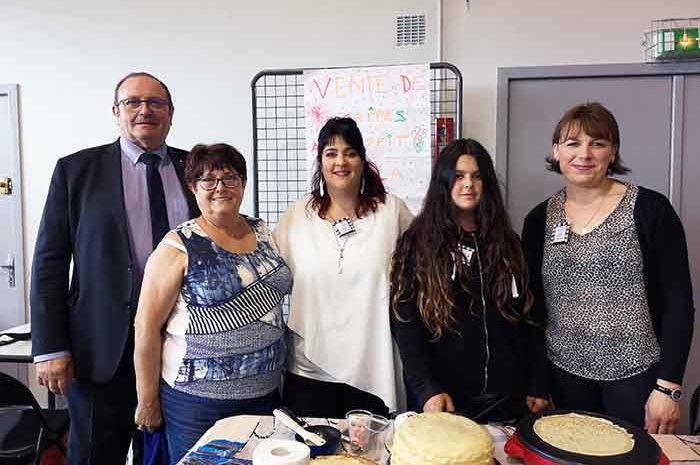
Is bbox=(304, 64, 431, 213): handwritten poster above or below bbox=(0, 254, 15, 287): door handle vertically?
above

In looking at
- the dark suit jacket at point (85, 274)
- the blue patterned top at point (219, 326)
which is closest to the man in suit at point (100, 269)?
the dark suit jacket at point (85, 274)

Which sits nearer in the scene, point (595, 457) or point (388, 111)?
point (595, 457)

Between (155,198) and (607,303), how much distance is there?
136cm

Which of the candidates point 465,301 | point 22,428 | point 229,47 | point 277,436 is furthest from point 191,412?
point 229,47

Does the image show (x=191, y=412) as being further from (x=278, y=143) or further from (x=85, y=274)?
(x=278, y=143)

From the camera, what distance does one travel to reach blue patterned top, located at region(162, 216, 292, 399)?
1405mm

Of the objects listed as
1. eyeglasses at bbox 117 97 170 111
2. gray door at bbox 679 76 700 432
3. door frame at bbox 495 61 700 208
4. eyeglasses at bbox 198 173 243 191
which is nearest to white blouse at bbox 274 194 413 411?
eyeglasses at bbox 198 173 243 191

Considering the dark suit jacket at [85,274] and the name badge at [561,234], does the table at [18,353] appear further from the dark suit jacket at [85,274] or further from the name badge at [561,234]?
the name badge at [561,234]

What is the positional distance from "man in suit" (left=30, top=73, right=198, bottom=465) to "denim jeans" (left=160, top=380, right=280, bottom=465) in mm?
304

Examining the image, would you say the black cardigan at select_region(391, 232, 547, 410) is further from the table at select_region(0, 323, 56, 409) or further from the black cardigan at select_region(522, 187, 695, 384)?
the table at select_region(0, 323, 56, 409)

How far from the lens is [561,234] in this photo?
1.58 metres

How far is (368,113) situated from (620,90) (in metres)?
1.19

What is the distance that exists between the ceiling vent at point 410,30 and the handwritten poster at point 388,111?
0.99ft

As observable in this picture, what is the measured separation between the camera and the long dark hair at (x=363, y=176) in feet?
5.53
